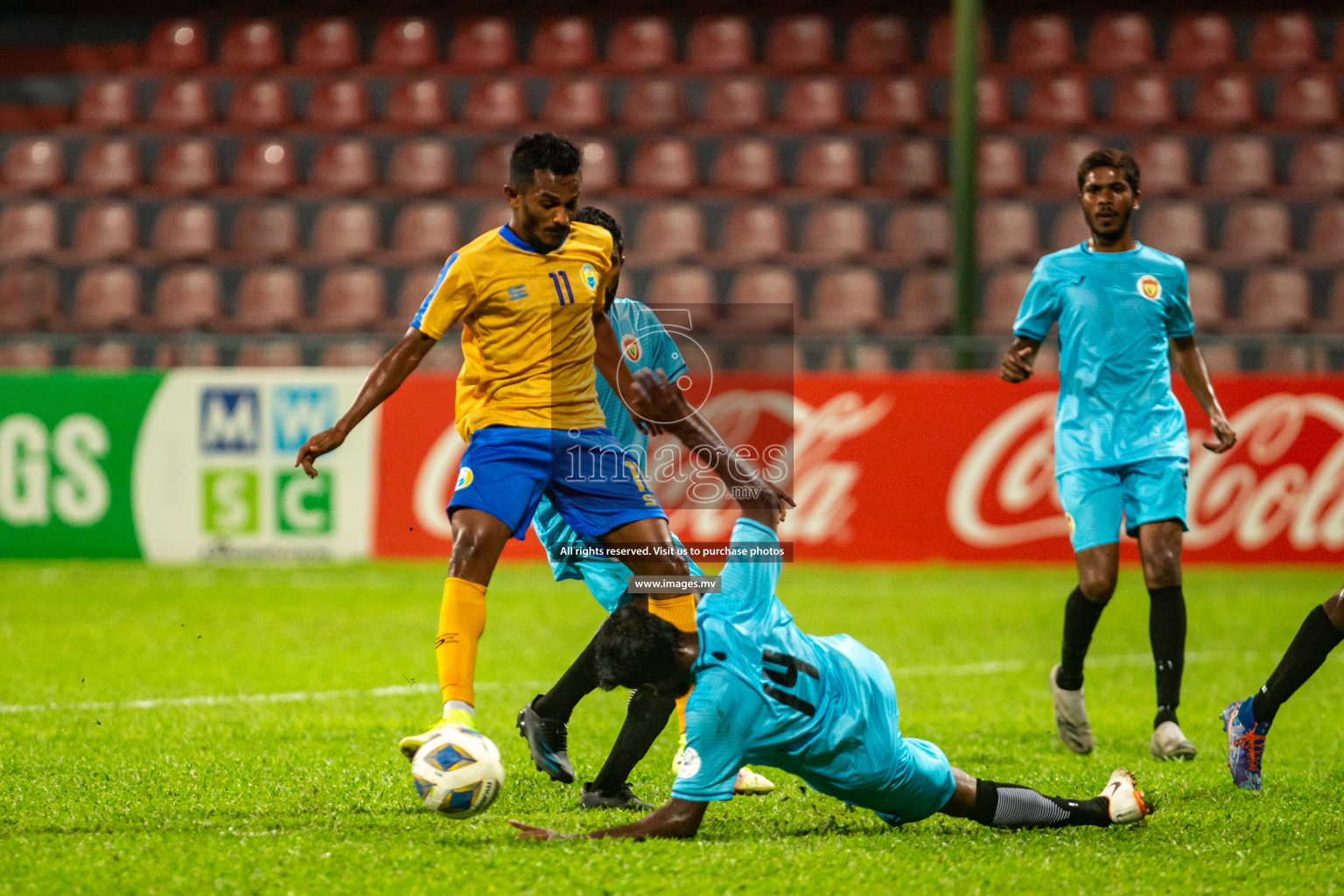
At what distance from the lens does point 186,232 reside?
14.9 meters

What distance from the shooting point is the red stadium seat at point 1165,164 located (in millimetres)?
15281

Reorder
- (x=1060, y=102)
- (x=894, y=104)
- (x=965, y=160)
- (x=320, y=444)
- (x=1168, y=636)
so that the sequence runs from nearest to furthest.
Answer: (x=320, y=444) → (x=1168, y=636) → (x=965, y=160) → (x=894, y=104) → (x=1060, y=102)

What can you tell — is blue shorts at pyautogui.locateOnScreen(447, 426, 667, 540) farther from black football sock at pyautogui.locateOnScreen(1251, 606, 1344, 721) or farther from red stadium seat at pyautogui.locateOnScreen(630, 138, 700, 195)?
red stadium seat at pyautogui.locateOnScreen(630, 138, 700, 195)

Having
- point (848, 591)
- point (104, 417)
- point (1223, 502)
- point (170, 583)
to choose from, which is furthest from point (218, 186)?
point (1223, 502)

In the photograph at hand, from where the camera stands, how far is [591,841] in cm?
399

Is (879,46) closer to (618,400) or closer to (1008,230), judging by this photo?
(1008,230)

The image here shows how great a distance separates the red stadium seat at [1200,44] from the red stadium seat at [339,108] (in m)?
9.03

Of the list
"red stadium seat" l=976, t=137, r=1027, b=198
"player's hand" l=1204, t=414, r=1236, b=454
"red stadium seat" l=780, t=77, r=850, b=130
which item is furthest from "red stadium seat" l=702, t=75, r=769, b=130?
"player's hand" l=1204, t=414, r=1236, b=454

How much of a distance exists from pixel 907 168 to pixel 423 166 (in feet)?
16.5

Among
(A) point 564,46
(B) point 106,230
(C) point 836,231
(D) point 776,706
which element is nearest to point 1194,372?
(D) point 776,706

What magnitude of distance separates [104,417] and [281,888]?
860 centimetres

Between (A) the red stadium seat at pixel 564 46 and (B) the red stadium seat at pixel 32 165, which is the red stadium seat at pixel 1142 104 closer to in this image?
(A) the red stadium seat at pixel 564 46

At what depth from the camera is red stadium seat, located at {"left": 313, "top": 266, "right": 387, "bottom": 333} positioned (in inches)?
547

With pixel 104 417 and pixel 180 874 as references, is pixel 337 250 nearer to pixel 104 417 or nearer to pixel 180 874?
pixel 104 417
